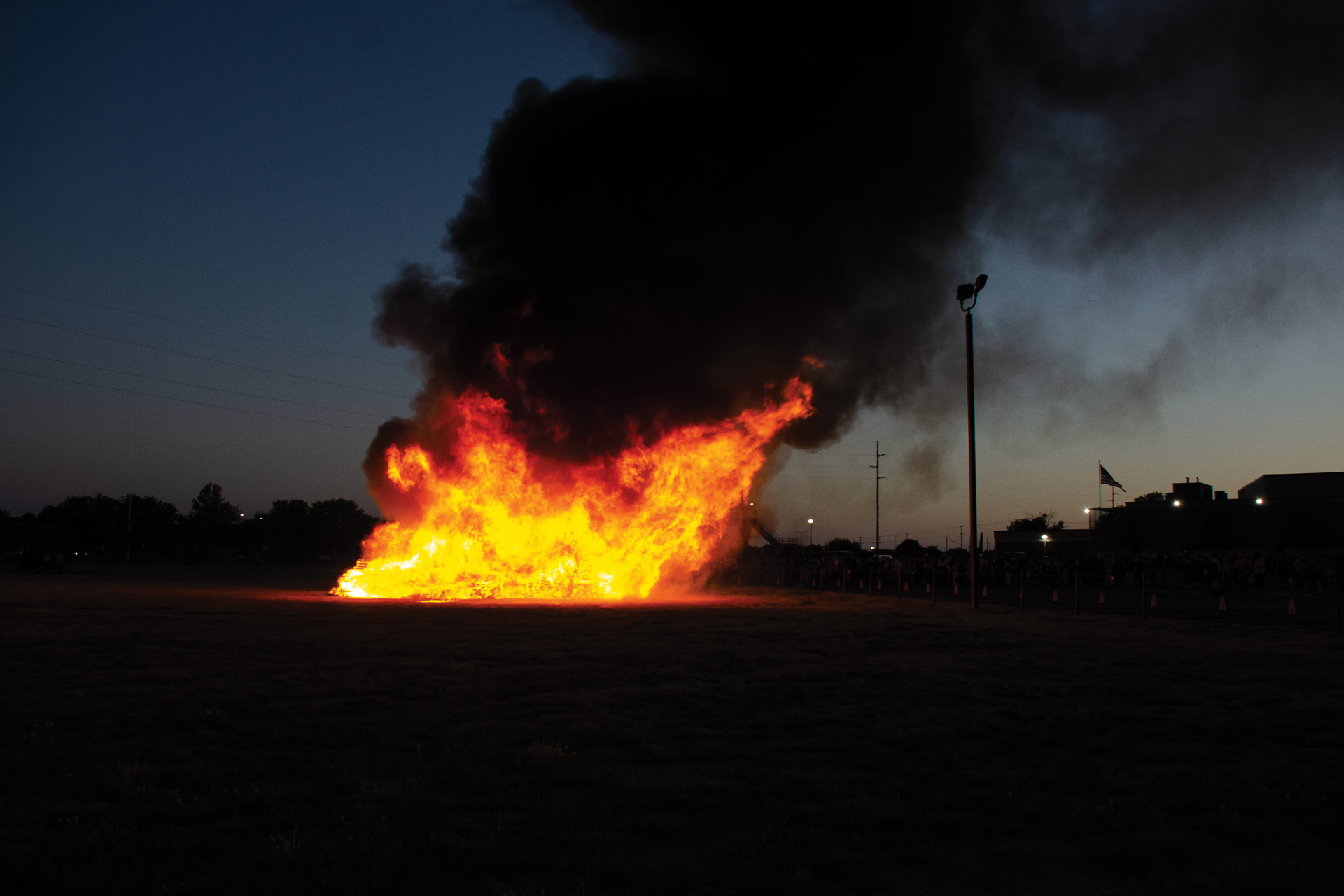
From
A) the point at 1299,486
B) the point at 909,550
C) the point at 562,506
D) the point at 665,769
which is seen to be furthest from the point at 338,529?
the point at 665,769

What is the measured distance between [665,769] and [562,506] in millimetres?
22234

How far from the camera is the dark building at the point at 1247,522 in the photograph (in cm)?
5050

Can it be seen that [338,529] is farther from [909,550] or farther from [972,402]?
[972,402]

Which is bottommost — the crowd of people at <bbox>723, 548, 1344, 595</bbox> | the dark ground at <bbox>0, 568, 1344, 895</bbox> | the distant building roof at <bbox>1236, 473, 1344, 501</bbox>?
the dark ground at <bbox>0, 568, 1344, 895</bbox>

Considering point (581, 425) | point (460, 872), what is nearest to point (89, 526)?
point (581, 425)

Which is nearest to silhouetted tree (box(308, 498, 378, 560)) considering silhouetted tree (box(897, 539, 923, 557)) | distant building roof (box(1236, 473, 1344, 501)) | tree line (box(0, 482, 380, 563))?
tree line (box(0, 482, 380, 563))

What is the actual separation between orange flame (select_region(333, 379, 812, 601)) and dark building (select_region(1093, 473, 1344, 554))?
2863cm

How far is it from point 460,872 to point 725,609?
17.9 metres

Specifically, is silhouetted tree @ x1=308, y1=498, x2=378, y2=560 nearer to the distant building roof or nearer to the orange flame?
the orange flame

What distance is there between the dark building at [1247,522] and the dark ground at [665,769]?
1641 inches

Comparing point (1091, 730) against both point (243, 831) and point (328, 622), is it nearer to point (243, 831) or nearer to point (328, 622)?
point (243, 831)

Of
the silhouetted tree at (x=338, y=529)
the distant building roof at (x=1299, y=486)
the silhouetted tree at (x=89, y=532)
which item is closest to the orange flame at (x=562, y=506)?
the distant building roof at (x=1299, y=486)

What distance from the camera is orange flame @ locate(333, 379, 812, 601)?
90.6 feet

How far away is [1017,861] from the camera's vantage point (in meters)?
4.53
